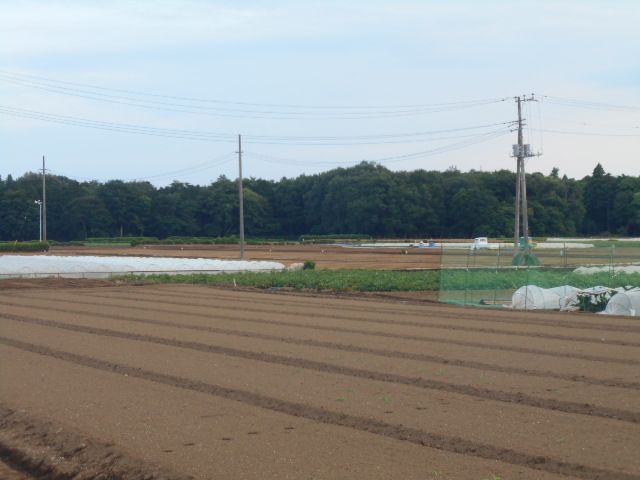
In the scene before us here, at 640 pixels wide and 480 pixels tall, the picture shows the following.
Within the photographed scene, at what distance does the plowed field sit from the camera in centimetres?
824

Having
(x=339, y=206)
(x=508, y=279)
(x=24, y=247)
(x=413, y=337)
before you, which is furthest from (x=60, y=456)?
(x=339, y=206)

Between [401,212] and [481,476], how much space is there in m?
106

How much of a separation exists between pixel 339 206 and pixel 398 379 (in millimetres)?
106952

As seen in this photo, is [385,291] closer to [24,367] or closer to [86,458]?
[24,367]

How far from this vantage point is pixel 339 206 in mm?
119562

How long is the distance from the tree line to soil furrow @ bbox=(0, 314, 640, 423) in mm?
86988

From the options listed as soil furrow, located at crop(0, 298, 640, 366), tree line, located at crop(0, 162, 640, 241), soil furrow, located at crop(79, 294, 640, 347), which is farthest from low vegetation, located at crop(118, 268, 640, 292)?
tree line, located at crop(0, 162, 640, 241)

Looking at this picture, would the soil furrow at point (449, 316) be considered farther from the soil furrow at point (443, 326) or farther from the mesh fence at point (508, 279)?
the mesh fence at point (508, 279)

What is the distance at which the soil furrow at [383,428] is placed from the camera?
7.81 meters

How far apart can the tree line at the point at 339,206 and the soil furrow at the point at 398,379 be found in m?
87.0

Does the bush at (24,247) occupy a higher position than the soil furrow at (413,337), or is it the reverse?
the bush at (24,247)

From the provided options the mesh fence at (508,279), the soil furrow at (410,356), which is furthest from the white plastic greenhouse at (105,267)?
the soil furrow at (410,356)

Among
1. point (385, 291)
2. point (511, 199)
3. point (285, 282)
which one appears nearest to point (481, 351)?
point (385, 291)

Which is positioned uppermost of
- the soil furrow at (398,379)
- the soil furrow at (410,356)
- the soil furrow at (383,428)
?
the soil furrow at (383,428)
